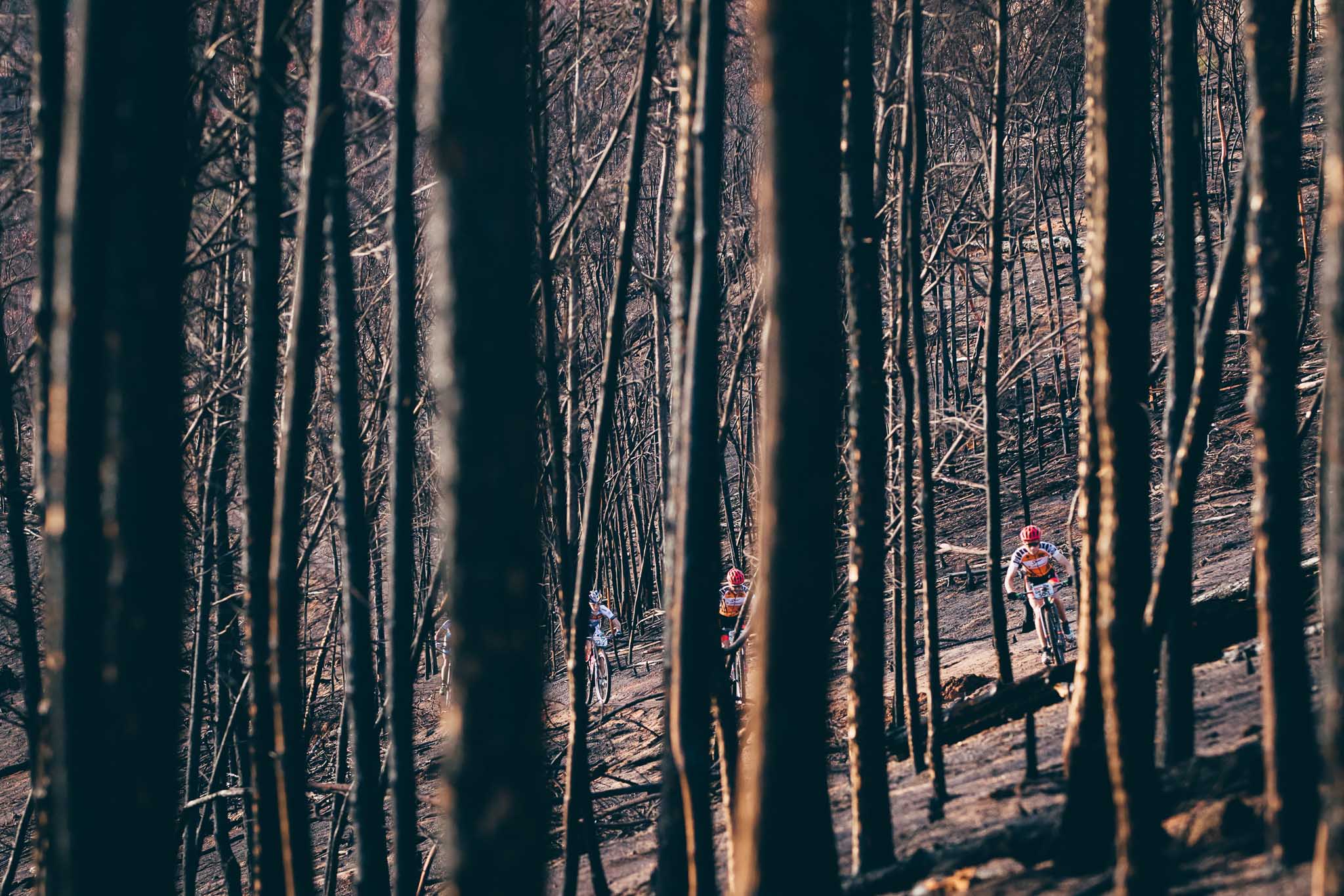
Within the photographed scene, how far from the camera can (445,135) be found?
4.63m

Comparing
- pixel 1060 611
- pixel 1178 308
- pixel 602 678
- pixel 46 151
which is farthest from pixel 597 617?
pixel 46 151

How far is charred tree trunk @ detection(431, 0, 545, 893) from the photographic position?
4578mm

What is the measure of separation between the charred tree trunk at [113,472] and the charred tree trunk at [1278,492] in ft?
17.3

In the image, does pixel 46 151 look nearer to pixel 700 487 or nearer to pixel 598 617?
pixel 700 487

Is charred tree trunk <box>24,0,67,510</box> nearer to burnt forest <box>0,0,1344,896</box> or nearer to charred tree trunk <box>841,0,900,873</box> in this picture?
burnt forest <box>0,0,1344,896</box>

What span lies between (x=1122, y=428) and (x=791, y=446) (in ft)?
6.97

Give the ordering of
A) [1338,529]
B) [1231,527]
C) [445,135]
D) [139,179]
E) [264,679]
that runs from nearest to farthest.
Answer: [1338,529] → [445,135] → [139,179] → [264,679] → [1231,527]

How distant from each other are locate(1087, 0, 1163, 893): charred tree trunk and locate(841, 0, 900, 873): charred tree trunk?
6.34 feet

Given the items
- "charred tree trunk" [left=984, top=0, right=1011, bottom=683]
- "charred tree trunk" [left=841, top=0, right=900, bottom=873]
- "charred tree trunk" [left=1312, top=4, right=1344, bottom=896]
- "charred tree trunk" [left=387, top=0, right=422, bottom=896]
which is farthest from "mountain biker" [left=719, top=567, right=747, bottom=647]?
"charred tree trunk" [left=1312, top=4, right=1344, bottom=896]

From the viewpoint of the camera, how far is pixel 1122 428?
6797mm

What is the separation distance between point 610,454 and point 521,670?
25.0m

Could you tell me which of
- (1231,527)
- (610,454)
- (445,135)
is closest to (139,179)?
(445,135)

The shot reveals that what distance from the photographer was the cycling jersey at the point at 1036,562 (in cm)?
1526

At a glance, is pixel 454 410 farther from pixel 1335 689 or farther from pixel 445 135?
pixel 1335 689
